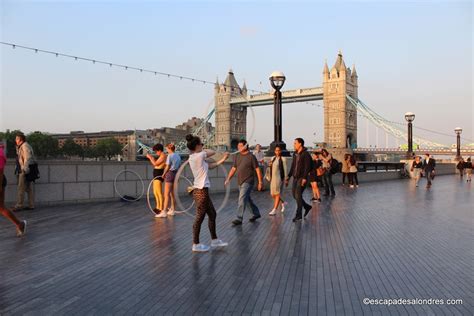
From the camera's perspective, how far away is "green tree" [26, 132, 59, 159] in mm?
110500

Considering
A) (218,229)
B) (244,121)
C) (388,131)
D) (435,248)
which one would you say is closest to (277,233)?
(218,229)

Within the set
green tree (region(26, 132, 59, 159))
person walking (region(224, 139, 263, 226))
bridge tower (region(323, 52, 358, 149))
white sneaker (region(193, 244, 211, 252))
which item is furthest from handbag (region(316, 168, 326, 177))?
green tree (region(26, 132, 59, 159))

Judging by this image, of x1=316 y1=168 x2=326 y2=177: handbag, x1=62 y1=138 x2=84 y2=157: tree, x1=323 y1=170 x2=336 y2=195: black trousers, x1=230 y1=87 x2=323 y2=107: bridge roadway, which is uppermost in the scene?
x1=230 y1=87 x2=323 y2=107: bridge roadway

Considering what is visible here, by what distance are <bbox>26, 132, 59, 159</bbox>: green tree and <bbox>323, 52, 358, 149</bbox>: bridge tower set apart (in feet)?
246

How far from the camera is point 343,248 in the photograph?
244 inches

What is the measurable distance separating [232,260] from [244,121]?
12042 cm

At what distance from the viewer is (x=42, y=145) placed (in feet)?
367

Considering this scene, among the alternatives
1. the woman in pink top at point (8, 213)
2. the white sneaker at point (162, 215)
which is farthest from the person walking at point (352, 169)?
the woman in pink top at point (8, 213)

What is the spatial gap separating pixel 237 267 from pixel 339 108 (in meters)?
110

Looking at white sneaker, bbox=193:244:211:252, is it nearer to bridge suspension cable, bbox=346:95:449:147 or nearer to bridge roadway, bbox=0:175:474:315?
bridge roadway, bbox=0:175:474:315

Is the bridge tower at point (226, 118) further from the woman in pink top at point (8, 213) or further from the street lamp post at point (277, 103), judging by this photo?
the woman in pink top at point (8, 213)

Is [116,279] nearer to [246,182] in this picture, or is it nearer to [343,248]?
[343,248]

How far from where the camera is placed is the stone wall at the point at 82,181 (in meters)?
10.9

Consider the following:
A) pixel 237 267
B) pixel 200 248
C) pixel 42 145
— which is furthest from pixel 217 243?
pixel 42 145
